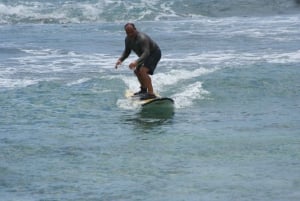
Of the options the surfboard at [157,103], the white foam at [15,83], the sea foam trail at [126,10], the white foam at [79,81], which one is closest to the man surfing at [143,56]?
the surfboard at [157,103]

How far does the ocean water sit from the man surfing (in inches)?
17.2

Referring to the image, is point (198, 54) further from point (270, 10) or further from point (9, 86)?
point (270, 10)

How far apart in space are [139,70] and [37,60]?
25.9 feet

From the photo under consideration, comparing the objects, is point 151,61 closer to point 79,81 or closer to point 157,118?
point 157,118

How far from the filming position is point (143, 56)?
55.8 ft

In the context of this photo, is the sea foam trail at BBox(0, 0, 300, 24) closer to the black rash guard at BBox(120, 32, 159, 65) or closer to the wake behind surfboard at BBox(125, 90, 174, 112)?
the black rash guard at BBox(120, 32, 159, 65)

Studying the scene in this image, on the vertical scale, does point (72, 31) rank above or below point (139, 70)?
below

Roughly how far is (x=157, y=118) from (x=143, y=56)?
1303mm

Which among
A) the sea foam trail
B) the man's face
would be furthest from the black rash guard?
the sea foam trail

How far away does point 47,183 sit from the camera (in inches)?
473

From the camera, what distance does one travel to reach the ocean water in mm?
11867

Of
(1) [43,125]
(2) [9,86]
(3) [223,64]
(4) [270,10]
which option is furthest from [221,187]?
(4) [270,10]

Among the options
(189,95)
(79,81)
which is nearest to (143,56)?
(189,95)

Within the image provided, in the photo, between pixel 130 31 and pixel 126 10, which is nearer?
pixel 130 31
